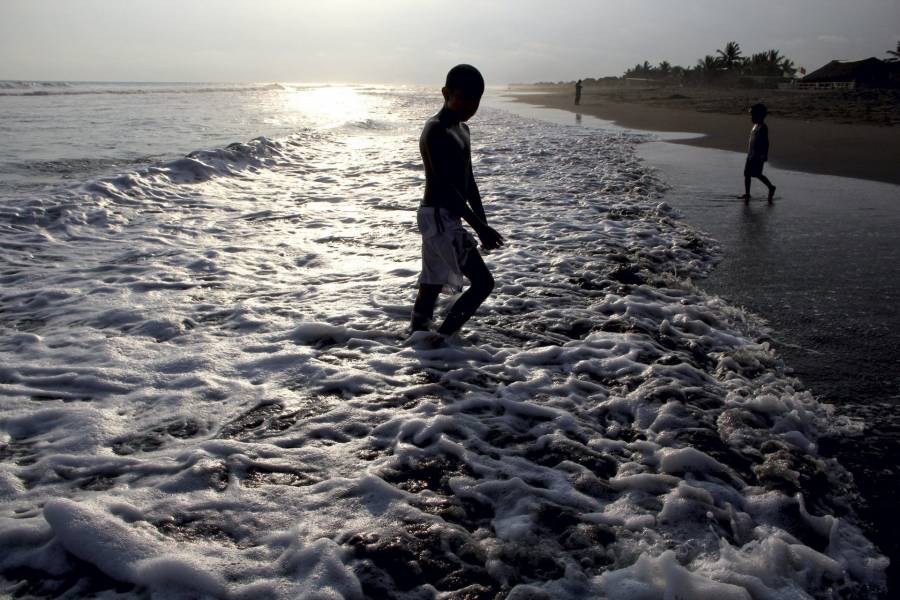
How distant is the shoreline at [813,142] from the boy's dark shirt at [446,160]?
1151 cm

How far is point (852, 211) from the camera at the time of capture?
9.59m

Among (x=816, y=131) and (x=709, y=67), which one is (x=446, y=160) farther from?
(x=709, y=67)

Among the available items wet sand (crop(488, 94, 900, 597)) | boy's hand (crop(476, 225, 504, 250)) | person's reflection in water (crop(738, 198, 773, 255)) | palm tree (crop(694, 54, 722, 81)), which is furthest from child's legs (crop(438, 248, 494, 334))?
palm tree (crop(694, 54, 722, 81))

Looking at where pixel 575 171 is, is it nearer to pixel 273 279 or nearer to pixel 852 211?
pixel 852 211

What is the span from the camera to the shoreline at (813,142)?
14.4m

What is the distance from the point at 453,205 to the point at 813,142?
20.3 m

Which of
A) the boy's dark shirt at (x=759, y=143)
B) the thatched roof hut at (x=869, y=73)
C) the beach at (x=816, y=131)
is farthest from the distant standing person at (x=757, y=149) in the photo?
the thatched roof hut at (x=869, y=73)

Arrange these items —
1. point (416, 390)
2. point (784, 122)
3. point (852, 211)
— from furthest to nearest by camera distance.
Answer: point (784, 122) < point (852, 211) < point (416, 390)

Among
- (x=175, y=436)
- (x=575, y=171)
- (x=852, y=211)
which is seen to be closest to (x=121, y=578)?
(x=175, y=436)

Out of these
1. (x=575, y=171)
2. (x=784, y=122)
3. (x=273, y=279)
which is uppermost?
(x=784, y=122)

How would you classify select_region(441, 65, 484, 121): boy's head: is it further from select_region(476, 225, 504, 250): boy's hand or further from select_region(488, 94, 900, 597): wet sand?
select_region(488, 94, 900, 597): wet sand

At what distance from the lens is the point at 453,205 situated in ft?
14.2

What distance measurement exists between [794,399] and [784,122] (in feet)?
95.1

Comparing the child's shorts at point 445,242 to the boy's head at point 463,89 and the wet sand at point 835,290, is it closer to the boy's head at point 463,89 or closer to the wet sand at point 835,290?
the boy's head at point 463,89
